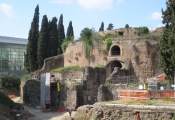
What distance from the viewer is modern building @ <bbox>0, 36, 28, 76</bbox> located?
2712 inches

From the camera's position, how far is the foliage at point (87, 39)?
4400cm

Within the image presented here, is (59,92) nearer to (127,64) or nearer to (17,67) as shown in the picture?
(127,64)

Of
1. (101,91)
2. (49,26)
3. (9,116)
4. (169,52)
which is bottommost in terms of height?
(9,116)

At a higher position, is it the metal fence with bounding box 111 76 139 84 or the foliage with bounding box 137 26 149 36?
the foliage with bounding box 137 26 149 36

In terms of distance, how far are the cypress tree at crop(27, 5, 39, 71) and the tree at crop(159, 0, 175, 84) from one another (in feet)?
116

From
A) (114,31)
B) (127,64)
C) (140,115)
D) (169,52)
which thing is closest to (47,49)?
(114,31)

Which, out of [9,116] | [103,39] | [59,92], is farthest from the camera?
[103,39]

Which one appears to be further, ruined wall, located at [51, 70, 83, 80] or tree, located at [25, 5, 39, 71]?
tree, located at [25, 5, 39, 71]

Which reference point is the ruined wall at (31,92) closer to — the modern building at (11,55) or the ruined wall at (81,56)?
the ruined wall at (81,56)

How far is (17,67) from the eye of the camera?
71562 mm

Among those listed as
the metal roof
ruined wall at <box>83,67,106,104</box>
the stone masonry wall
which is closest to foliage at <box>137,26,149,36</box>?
ruined wall at <box>83,67,106,104</box>

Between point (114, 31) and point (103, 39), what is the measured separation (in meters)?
2.99

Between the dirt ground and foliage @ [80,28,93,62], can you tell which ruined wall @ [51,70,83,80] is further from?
the dirt ground

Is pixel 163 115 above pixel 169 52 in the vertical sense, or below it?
below
